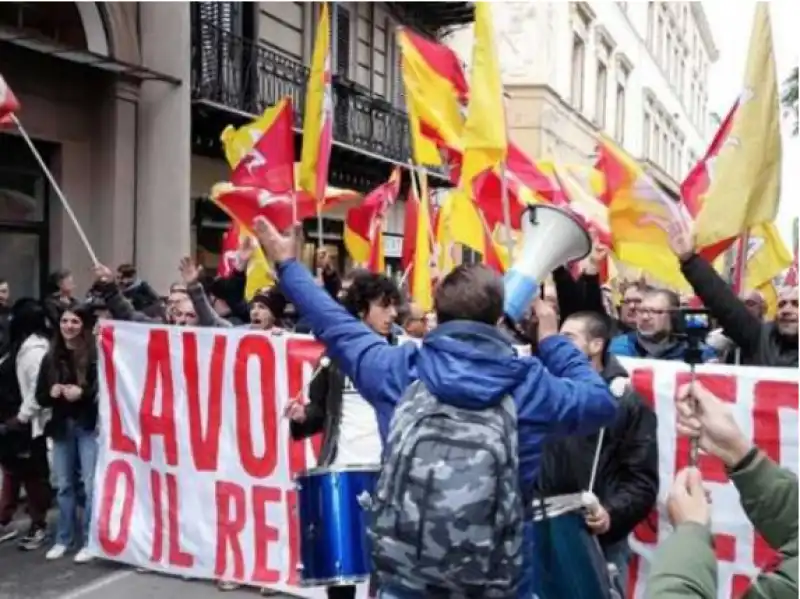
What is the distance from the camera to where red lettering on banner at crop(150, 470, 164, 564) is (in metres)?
6.39

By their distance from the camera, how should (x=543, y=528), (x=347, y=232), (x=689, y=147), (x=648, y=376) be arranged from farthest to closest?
(x=689, y=147) → (x=347, y=232) → (x=648, y=376) → (x=543, y=528)

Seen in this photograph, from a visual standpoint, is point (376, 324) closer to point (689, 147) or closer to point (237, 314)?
point (237, 314)

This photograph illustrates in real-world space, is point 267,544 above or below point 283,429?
below

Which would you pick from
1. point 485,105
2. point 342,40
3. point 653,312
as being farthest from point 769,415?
point 342,40

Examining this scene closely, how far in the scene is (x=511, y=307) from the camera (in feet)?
10.4

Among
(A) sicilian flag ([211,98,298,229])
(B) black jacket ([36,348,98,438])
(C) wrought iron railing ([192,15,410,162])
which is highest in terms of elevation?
(C) wrought iron railing ([192,15,410,162])

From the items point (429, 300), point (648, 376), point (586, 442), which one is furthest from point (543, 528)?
point (429, 300)

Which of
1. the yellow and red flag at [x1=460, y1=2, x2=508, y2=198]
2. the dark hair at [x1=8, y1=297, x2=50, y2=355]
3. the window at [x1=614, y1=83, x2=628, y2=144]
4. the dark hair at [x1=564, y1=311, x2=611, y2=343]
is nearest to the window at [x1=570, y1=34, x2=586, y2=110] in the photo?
the window at [x1=614, y1=83, x2=628, y2=144]

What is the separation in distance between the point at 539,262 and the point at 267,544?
10.8 feet

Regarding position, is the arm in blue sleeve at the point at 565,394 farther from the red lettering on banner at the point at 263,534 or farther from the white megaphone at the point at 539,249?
the red lettering on banner at the point at 263,534

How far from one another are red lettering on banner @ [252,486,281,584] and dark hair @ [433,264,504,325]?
331cm

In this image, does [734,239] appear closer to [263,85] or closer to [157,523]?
[157,523]

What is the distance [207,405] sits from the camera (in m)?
6.24

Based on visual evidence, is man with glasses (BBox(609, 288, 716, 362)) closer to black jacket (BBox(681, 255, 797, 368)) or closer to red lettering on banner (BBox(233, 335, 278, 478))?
black jacket (BBox(681, 255, 797, 368))
